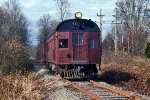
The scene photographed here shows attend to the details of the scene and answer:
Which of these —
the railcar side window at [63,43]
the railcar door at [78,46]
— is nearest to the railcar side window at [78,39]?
the railcar door at [78,46]

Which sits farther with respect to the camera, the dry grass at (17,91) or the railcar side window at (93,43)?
the railcar side window at (93,43)

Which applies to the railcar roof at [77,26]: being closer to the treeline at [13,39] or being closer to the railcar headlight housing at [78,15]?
the railcar headlight housing at [78,15]

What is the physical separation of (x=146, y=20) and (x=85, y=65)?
53.4 meters

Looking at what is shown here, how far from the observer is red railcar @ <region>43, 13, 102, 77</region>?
75.2 ft

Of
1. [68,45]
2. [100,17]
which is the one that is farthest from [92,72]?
[100,17]

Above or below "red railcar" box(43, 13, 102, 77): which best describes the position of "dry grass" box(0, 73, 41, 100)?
below

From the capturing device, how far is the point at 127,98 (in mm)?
14062

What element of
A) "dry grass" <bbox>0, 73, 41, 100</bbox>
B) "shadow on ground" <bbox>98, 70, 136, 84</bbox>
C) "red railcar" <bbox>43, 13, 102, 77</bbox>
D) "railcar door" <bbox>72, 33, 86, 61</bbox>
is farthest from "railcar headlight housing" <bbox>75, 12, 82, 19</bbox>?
"dry grass" <bbox>0, 73, 41, 100</bbox>

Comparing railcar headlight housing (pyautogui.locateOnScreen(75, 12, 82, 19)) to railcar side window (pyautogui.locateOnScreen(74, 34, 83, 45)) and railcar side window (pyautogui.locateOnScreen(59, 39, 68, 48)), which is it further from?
railcar side window (pyautogui.locateOnScreen(59, 39, 68, 48))

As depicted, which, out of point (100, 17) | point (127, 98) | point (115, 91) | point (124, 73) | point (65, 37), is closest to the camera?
point (127, 98)

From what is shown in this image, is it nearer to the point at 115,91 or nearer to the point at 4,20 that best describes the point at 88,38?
the point at 115,91

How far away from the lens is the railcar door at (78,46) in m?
23.0

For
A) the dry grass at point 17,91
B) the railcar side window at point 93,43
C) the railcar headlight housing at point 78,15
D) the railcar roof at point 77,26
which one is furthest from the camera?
the railcar headlight housing at point 78,15

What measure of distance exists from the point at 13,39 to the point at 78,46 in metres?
13.4
